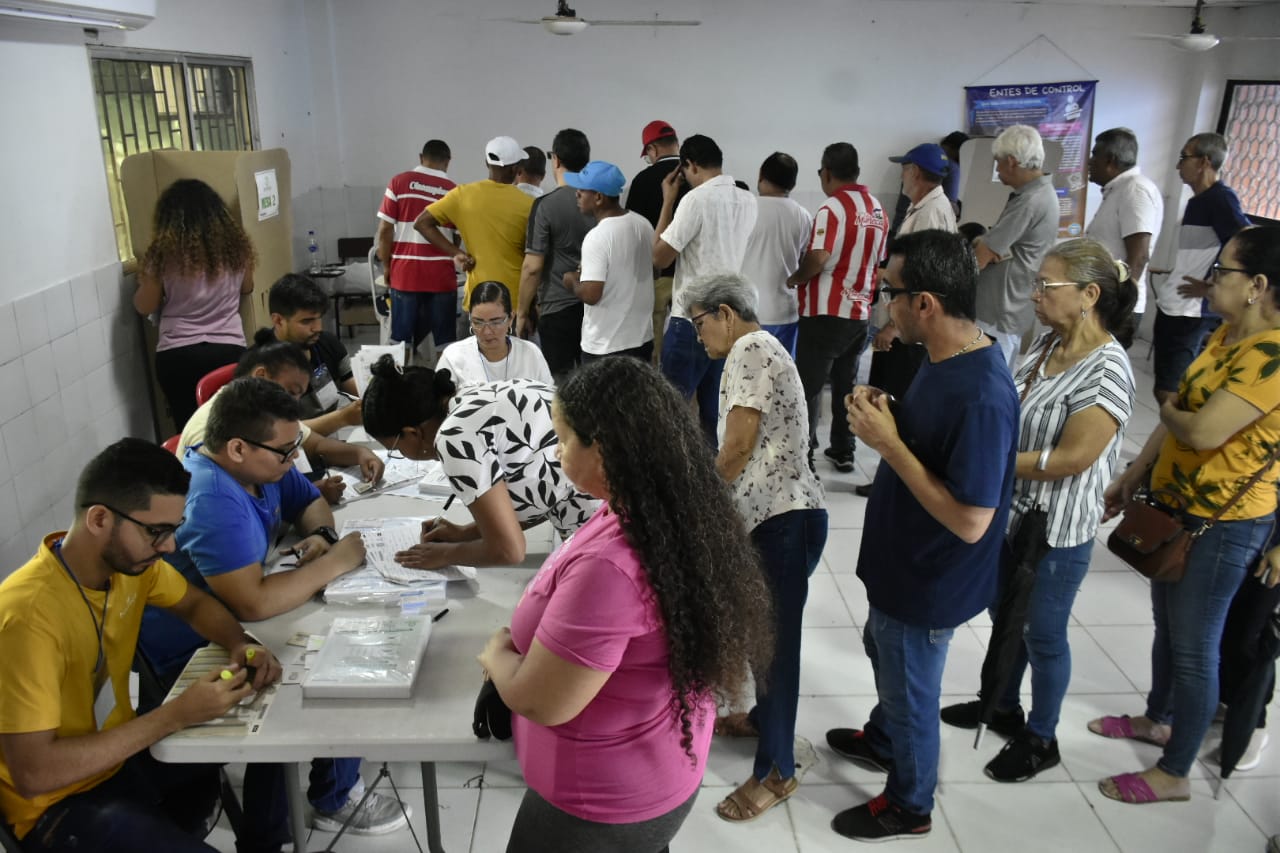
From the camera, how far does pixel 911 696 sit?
227cm

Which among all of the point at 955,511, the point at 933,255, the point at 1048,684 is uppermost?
the point at 933,255

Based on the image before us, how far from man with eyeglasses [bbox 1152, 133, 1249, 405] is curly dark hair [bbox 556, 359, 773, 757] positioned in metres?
4.02

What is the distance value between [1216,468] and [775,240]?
237 centimetres

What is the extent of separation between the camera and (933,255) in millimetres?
1985

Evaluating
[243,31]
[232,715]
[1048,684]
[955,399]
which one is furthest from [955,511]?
[243,31]

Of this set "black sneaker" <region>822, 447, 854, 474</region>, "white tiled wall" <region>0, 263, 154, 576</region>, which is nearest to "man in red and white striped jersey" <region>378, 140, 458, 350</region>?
"white tiled wall" <region>0, 263, 154, 576</region>

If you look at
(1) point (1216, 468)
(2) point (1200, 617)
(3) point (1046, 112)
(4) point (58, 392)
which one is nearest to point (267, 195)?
(4) point (58, 392)

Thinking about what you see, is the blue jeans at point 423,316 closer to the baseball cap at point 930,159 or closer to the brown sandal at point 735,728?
the baseball cap at point 930,159

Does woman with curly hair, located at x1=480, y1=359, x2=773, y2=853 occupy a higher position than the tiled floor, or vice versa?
woman with curly hair, located at x1=480, y1=359, x2=773, y2=853

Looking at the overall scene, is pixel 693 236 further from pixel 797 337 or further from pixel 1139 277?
pixel 1139 277

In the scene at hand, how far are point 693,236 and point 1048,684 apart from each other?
244 cm

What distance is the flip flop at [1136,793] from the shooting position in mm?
2619

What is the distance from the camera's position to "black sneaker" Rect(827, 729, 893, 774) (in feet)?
8.98

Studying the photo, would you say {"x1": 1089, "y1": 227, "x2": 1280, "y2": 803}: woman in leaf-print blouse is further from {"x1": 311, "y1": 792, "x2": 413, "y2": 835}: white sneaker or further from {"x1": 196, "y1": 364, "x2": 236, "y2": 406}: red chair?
{"x1": 196, "y1": 364, "x2": 236, "y2": 406}: red chair
